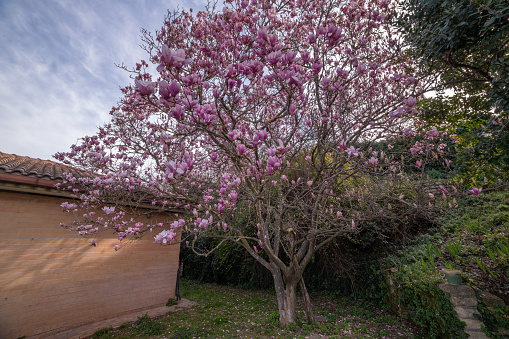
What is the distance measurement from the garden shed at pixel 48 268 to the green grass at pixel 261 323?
0.83 metres

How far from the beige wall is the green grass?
822 mm

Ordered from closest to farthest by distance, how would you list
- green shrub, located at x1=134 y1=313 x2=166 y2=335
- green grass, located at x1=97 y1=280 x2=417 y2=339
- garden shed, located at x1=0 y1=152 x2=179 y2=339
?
garden shed, located at x1=0 y1=152 x2=179 y2=339 → green grass, located at x1=97 y1=280 x2=417 y2=339 → green shrub, located at x1=134 y1=313 x2=166 y2=335

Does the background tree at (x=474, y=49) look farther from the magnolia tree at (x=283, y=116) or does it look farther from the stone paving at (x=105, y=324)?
the stone paving at (x=105, y=324)

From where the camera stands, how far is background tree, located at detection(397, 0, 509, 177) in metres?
2.53

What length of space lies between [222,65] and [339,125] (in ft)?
6.70

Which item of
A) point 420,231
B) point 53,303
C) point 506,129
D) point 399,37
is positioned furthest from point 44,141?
point 420,231

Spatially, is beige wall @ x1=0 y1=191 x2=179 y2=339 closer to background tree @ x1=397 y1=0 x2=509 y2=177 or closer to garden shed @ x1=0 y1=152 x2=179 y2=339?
garden shed @ x1=0 y1=152 x2=179 y2=339

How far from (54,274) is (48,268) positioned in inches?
6.2

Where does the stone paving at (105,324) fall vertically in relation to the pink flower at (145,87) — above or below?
below

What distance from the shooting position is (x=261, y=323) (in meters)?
4.09

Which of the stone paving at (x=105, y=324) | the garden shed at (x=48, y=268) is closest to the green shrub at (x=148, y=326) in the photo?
the stone paving at (x=105, y=324)

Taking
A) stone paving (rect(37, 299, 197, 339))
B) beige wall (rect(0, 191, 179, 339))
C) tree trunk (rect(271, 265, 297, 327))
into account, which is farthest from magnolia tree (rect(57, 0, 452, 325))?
stone paving (rect(37, 299, 197, 339))

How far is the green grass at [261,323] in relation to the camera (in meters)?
3.61

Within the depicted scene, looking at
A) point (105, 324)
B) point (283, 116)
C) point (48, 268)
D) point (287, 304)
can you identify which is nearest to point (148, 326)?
point (105, 324)
